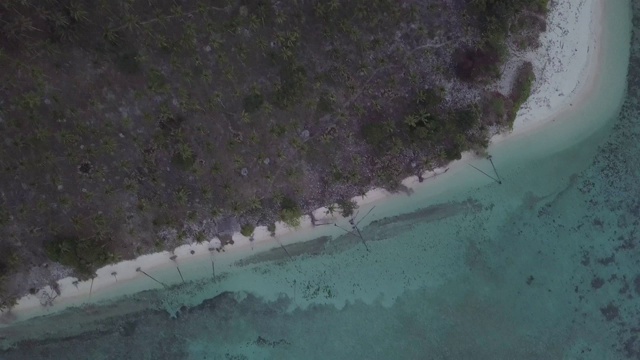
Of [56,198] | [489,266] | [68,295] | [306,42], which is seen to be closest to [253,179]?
[306,42]

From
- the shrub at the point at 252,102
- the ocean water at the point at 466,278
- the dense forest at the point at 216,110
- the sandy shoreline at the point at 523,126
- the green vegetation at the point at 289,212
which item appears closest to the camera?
the dense forest at the point at 216,110

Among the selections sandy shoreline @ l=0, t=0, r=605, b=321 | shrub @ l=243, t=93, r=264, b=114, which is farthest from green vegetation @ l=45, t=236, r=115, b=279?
shrub @ l=243, t=93, r=264, b=114

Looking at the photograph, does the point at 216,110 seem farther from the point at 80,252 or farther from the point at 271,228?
the point at 80,252

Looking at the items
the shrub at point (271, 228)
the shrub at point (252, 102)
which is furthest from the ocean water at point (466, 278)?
the shrub at point (252, 102)

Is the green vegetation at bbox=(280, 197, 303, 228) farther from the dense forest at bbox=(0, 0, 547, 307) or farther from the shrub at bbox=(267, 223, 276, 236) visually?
the shrub at bbox=(267, 223, 276, 236)

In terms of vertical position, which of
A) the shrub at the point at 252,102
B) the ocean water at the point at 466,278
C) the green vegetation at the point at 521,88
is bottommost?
the ocean water at the point at 466,278

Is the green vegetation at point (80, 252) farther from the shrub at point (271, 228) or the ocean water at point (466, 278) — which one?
the shrub at point (271, 228)

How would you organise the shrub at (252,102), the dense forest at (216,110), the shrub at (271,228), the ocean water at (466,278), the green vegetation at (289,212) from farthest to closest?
the ocean water at (466,278) < the shrub at (271,228) < the green vegetation at (289,212) < the shrub at (252,102) < the dense forest at (216,110)
